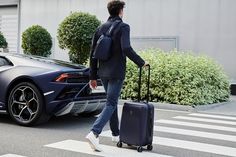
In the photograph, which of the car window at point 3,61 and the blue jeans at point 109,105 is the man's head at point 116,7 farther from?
the car window at point 3,61

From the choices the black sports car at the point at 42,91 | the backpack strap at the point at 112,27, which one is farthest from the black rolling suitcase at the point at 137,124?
the black sports car at the point at 42,91

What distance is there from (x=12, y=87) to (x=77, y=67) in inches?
45.0

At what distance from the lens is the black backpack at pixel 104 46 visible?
5512 millimetres

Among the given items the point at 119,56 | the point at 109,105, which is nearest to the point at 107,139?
the point at 109,105

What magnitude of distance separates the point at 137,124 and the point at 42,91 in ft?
7.23

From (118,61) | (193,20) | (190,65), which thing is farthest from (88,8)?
(118,61)

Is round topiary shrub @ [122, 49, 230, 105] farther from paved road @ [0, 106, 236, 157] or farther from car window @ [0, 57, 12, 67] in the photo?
car window @ [0, 57, 12, 67]

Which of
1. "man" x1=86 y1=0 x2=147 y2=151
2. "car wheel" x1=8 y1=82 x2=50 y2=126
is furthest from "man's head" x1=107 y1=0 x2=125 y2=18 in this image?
"car wheel" x1=8 y1=82 x2=50 y2=126

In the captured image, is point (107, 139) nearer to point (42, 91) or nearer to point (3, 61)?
point (42, 91)

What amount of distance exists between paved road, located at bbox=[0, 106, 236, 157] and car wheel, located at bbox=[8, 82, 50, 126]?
5.7 inches

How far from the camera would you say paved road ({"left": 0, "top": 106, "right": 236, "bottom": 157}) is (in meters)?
5.65

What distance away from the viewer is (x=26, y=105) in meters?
7.29

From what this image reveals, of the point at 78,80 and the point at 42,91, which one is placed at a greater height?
the point at 78,80

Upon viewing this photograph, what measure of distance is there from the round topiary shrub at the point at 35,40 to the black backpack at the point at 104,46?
13.9 meters
